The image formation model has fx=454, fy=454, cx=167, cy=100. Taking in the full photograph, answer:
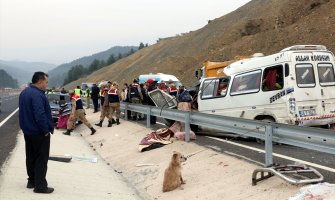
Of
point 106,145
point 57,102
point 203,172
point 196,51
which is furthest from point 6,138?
point 196,51

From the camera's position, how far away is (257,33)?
50.3 meters

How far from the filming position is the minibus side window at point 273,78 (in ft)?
37.0

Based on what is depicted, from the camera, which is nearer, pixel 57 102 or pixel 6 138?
pixel 6 138

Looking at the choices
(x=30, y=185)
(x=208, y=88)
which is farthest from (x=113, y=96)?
(x=30, y=185)

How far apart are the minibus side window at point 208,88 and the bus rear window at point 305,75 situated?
2.97 meters

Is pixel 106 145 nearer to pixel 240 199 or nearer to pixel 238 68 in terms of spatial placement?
pixel 238 68

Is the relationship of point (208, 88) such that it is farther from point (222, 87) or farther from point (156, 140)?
point (156, 140)

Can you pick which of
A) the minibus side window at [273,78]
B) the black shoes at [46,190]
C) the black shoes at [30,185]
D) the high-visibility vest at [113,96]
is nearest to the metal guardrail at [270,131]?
the minibus side window at [273,78]

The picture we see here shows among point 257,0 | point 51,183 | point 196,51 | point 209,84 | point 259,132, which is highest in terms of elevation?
point 257,0

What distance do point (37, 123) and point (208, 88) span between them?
7477 mm

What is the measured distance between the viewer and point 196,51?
63.4 meters

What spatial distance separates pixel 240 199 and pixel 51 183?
138 inches

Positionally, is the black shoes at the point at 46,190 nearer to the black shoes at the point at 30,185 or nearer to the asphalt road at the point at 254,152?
the black shoes at the point at 30,185

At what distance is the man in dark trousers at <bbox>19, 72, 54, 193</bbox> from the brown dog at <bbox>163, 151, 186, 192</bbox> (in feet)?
6.90
